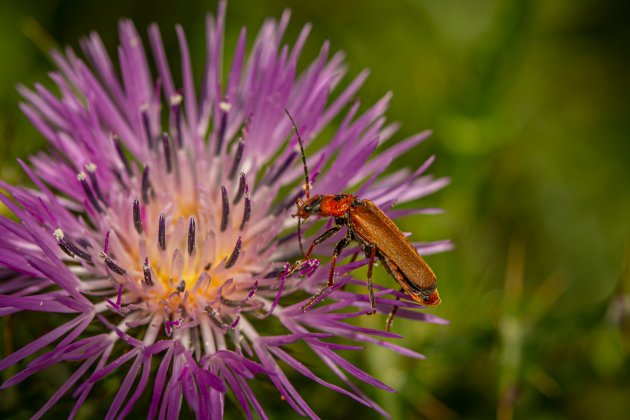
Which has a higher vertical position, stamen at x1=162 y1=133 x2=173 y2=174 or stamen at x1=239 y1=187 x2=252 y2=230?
stamen at x1=162 y1=133 x2=173 y2=174

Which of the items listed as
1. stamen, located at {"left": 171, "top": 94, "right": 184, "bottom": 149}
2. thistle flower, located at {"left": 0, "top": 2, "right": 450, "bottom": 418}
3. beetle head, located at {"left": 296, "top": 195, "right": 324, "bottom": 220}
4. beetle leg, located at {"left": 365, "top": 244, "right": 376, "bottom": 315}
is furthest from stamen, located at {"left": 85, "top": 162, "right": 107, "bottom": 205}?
beetle leg, located at {"left": 365, "top": 244, "right": 376, "bottom": 315}

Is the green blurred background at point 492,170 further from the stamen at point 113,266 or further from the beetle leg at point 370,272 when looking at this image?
the beetle leg at point 370,272

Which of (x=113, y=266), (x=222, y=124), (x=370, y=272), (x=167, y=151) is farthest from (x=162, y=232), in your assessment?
(x=370, y=272)

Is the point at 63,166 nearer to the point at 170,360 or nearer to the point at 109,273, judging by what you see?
the point at 109,273

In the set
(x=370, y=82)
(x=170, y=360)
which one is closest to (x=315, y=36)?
(x=370, y=82)

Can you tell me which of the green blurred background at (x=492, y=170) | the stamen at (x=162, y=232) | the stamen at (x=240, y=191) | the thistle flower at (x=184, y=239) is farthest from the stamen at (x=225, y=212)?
the green blurred background at (x=492, y=170)

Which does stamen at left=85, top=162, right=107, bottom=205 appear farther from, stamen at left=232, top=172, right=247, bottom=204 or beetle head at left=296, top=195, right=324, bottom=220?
beetle head at left=296, top=195, right=324, bottom=220

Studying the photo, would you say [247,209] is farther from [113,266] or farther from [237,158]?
[113,266]
